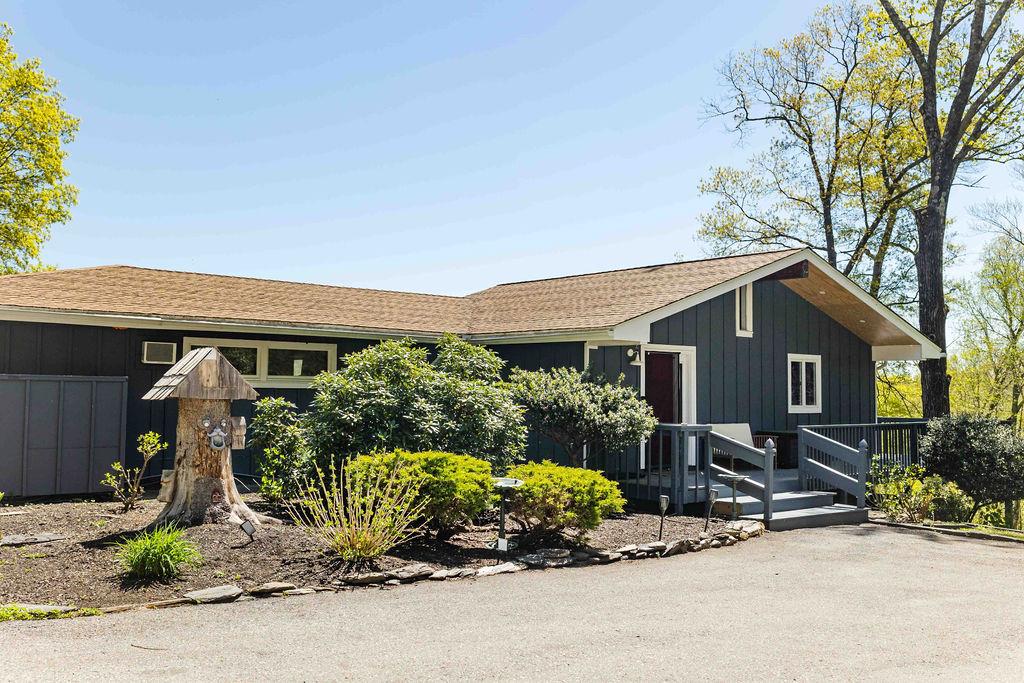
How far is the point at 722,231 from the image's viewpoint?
1178 inches

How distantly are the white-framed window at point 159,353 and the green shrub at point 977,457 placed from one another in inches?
484

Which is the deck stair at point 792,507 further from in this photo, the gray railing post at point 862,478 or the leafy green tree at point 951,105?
the leafy green tree at point 951,105

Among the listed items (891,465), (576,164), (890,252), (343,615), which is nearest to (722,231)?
(890,252)

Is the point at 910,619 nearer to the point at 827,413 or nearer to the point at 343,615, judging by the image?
the point at 343,615

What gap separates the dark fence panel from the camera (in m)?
10.6

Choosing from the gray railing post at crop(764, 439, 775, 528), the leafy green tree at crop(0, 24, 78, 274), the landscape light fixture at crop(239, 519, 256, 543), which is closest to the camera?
the landscape light fixture at crop(239, 519, 256, 543)

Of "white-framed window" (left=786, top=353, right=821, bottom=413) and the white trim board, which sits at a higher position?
the white trim board

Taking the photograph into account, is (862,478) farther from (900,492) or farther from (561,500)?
(561,500)

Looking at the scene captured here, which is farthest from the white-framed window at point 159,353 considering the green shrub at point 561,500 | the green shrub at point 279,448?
the green shrub at point 561,500

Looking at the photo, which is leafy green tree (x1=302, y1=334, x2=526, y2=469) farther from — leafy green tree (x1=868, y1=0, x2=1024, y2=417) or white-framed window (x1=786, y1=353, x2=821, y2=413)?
leafy green tree (x1=868, y1=0, x2=1024, y2=417)

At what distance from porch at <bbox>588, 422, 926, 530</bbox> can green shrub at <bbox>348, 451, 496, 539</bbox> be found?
2.98m

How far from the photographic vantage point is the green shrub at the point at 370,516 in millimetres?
7707

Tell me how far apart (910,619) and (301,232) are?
20.6 meters

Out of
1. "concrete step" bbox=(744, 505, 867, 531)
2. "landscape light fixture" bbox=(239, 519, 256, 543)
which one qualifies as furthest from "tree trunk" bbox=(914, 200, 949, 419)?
"landscape light fixture" bbox=(239, 519, 256, 543)
